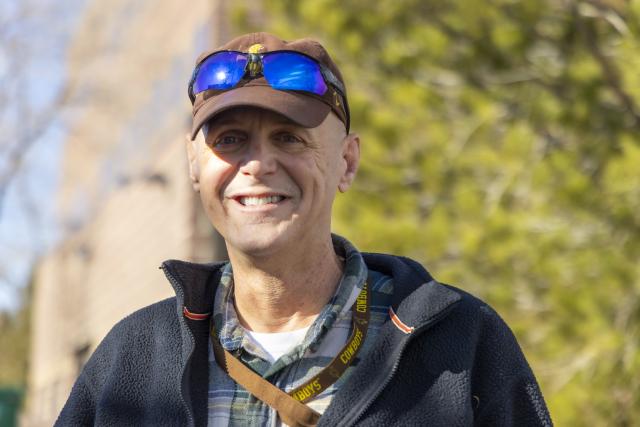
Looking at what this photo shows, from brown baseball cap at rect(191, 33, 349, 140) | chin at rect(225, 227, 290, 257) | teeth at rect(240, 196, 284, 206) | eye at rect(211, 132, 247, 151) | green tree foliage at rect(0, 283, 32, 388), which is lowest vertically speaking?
green tree foliage at rect(0, 283, 32, 388)

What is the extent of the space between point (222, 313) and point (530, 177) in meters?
7.19

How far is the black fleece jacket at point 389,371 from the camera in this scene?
6.80ft

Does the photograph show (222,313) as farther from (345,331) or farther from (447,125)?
(447,125)

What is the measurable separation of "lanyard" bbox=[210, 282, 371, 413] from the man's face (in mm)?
171

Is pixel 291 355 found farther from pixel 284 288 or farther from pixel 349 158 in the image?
pixel 349 158

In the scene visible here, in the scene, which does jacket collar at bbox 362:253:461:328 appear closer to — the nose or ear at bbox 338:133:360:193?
ear at bbox 338:133:360:193

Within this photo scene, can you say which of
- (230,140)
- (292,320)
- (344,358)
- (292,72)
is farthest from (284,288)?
(292,72)

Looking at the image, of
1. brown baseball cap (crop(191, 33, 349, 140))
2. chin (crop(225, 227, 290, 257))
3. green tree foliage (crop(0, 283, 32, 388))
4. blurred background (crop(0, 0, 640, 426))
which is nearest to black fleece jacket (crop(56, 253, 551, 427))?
chin (crop(225, 227, 290, 257))

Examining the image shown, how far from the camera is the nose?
2.11 metres

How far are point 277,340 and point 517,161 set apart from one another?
751cm

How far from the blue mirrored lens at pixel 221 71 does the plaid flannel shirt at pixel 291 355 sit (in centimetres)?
43

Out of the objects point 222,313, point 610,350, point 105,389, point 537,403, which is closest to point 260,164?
point 222,313

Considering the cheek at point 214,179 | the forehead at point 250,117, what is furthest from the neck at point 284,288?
the forehead at point 250,117

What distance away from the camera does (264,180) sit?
211cm
